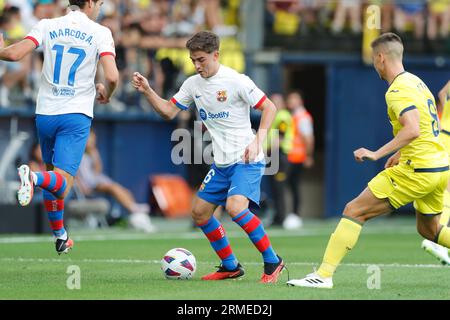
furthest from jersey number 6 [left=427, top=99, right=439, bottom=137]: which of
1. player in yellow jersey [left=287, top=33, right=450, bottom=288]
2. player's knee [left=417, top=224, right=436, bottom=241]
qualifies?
player's knee [left=417, top=224, right=436, bottom=241]

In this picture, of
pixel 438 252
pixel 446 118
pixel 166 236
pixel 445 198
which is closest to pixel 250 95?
pixel 438 252

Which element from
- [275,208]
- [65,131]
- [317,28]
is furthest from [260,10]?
[65,131]

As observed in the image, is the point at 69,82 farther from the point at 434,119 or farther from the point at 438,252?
the point at 438,252

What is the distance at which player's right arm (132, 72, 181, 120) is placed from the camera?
10031 millimetres

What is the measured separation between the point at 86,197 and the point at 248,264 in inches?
318

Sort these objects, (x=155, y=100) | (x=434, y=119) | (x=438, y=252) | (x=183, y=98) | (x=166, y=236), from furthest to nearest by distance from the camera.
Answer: (x=166, y=236)
(x=438, y=252)
(x=183, y=98)
(x=155, y=100)
(x=434, y=119)

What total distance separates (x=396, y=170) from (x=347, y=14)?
15454 mm

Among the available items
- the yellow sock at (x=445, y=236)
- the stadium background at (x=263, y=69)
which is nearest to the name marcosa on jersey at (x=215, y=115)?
the yellow sock at (x=445, y=236)

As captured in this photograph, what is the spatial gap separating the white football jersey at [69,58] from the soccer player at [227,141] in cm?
81

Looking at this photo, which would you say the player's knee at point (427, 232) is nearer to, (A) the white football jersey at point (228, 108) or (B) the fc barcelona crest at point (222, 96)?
(A) the white football jersey at point (228, 108)

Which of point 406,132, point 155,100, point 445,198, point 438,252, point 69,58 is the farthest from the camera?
point 445,198

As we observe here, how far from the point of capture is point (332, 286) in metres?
9.41

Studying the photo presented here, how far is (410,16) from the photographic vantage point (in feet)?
81.4

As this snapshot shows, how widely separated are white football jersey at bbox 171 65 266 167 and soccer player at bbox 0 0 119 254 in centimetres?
96
